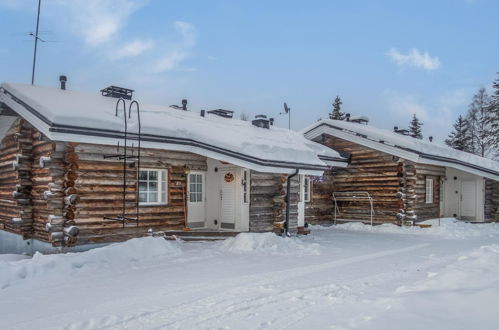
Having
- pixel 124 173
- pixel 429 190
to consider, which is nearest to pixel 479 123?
pixel 429 190

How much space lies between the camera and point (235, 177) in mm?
13859

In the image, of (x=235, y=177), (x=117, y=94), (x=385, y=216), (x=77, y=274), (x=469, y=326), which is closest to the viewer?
(x=469, y=326)

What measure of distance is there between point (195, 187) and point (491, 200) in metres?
15.8

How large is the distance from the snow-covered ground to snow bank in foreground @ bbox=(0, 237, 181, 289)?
0.08ft

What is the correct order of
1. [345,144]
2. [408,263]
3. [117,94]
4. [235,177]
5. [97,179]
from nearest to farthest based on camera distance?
[408,263]
[97,179]
[235,177]
[117,94]
[345,144]

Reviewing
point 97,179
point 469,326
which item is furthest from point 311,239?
point 469,326

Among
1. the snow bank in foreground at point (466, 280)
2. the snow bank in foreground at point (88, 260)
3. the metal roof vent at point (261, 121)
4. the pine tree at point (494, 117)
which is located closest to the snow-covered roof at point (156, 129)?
the metal roof vent at point (261, 121)

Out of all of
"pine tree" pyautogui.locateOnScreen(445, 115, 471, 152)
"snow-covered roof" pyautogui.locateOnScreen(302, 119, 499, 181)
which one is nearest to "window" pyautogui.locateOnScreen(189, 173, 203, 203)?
"snow-covered roof" pyautogui.locateOnScreen(302, 119, 499, 181)

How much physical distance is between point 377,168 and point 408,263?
30.6ft

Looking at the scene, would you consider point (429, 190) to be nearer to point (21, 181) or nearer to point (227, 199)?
point (227, 199)

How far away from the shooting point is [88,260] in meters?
9.41

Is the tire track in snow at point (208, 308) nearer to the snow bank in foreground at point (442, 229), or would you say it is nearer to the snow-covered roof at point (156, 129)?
the snow-covered roof at point (156, 129)

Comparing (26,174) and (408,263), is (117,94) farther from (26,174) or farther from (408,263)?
(408,263)

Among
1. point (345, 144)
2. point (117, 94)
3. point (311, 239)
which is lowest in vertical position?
point (311, 239)
